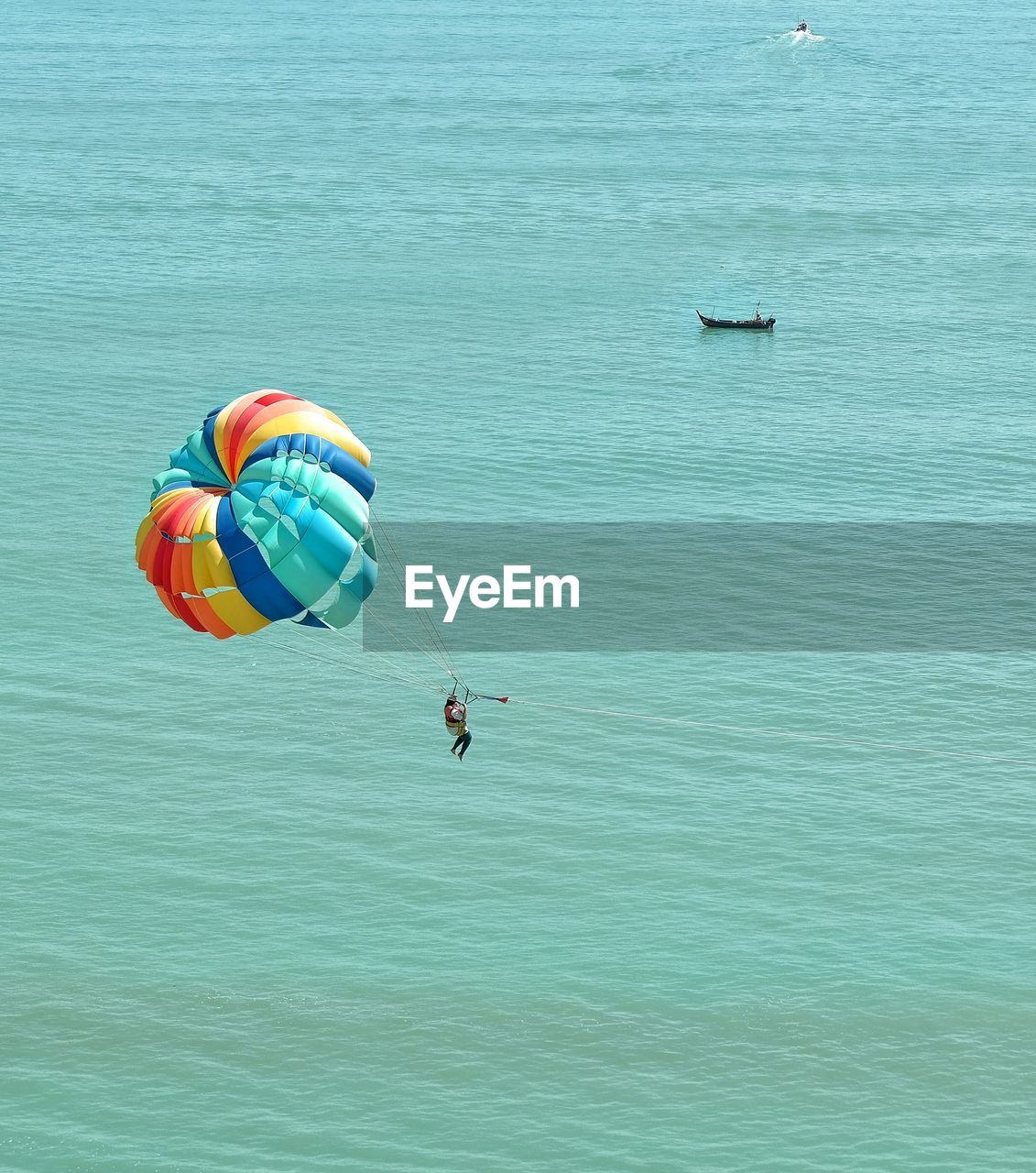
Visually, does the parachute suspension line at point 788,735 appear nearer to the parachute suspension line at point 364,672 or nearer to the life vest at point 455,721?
the parachute suspension line at point 364,672

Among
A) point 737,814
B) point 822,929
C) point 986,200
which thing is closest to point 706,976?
point 822,929

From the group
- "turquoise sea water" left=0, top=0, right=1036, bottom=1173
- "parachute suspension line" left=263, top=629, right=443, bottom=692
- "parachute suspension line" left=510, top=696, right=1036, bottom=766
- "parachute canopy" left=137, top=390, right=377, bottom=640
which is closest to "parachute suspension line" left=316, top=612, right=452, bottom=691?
"parachute suspension line" left=263, top=629, right=443, bottom=692

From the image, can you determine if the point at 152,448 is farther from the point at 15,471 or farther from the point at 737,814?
the point at 737,814

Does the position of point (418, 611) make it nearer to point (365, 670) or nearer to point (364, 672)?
point (365, 670)

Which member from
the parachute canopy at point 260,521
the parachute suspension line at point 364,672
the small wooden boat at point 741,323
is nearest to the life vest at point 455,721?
the parachute canopy at point 260,521

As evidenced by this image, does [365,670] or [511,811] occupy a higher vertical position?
[365,670]

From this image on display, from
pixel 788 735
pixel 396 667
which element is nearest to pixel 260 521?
pixel 788 735

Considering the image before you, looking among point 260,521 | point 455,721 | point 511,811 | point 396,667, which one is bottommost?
point 455,721
